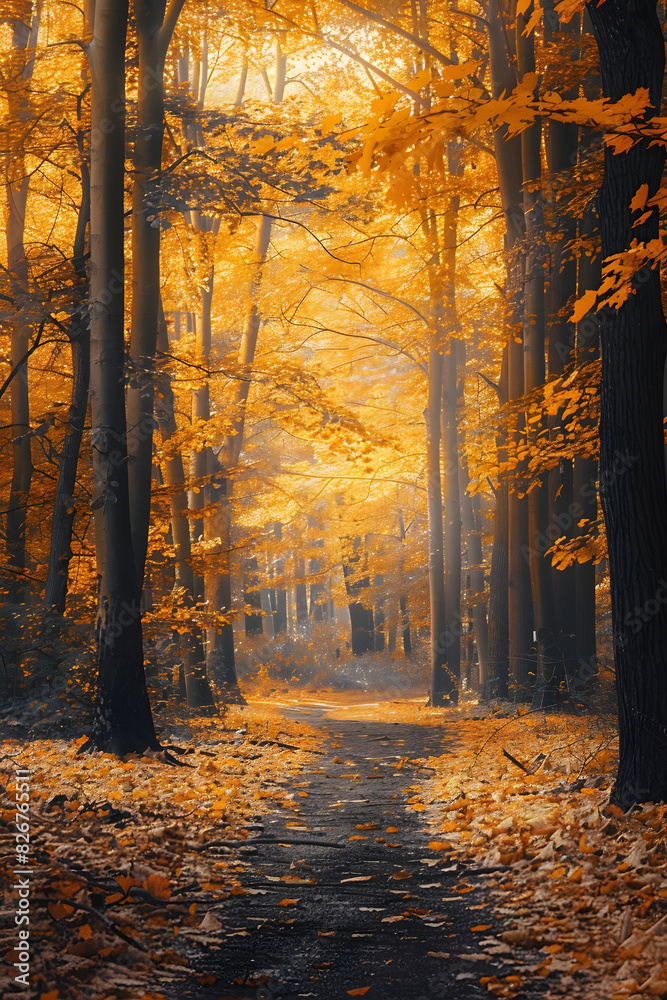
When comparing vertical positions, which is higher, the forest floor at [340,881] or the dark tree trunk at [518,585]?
the dark tree trunk at [518,585]

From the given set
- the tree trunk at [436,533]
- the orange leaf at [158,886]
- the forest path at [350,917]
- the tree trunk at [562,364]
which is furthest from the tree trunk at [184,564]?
the orange leaf at [158,886]

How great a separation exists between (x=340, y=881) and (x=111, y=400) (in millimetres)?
5265

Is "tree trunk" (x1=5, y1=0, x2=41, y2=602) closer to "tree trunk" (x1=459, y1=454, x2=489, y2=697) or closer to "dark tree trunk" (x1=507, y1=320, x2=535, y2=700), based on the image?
"dark tree trunk" (x1=507, y1=320, x2=535, y2=700)

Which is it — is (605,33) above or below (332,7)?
below

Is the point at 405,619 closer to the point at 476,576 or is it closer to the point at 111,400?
the point at 476,576

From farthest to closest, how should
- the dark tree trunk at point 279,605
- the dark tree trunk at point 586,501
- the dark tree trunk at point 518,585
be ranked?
the dark tree trunk at point 279,605, the dark tree trunk at point 518,585, the dark tree trunk at point 586,501

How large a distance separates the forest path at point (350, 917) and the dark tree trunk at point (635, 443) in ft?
4.83

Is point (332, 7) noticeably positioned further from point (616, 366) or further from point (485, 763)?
point (485, 763)

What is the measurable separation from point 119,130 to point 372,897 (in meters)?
7.53

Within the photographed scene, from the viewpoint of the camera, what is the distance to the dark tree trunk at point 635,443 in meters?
4.68

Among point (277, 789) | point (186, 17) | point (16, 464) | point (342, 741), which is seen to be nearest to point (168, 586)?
point (16, 464)

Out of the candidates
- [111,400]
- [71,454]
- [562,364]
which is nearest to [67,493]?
[71,454]

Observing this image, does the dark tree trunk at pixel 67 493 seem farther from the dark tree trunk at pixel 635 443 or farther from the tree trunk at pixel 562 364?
the dark tree trunk at pixel 635 443

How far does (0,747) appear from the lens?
7.98 m
